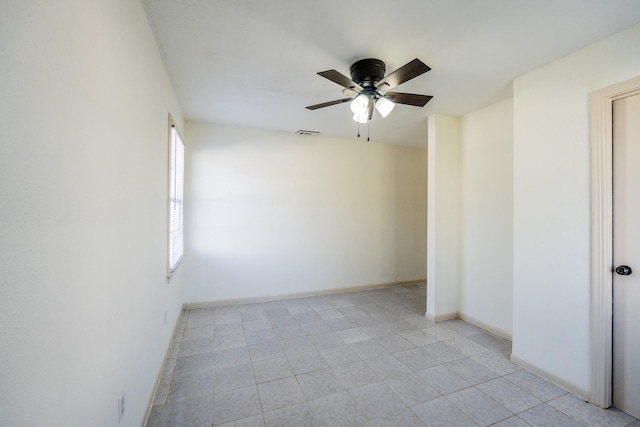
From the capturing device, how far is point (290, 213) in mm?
4344

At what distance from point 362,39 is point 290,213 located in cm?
283

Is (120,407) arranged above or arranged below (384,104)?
below

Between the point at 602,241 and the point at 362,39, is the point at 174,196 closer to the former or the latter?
the point at 362,39

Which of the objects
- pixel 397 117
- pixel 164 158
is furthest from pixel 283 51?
pixel 397 117

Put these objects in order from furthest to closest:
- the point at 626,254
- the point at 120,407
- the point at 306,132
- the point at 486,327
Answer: the point at 306,132 < the point at 486,327 < the point at 626,254 < the point at 120,407

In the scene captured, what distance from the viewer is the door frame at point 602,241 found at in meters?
1.94

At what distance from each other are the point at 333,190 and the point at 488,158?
2276 millimetres

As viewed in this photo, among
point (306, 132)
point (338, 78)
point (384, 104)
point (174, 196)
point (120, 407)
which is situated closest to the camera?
point (120, 407)

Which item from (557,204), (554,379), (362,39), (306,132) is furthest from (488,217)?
(306,132)

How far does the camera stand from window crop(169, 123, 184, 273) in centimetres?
293

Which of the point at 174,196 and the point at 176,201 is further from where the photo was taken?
the point at 176,201

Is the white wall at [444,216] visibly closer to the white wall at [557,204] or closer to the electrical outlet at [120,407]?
the white wall at [557,204]

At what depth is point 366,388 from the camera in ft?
7.11

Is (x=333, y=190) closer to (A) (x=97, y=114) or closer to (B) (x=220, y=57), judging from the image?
(B) (x=220, y=57)
